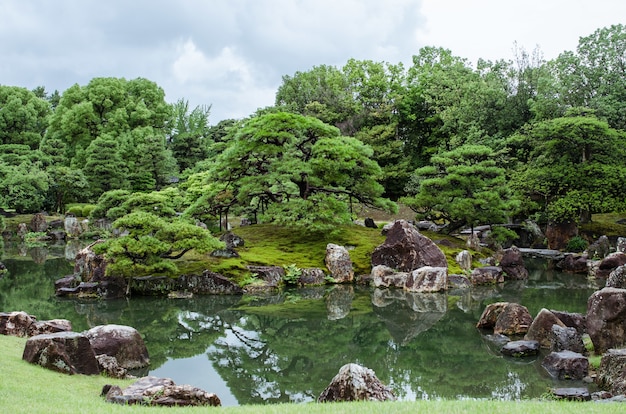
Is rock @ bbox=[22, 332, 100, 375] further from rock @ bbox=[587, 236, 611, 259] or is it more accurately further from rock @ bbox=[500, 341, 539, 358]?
rock @ bbox=[587, 236, 611, 259]

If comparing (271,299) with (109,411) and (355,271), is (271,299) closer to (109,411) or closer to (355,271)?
(355,271)

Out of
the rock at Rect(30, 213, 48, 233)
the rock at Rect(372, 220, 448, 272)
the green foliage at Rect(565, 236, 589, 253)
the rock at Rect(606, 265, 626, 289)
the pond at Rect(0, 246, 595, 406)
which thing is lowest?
the pond at Rect(0, 246, 595, 406)

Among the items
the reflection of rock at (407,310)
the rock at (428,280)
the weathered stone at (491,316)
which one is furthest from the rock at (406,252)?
the weathered stone at (491,316)

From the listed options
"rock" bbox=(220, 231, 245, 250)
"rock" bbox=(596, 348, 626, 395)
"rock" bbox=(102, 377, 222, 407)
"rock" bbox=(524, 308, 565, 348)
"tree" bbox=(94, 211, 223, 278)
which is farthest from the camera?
"rock" bbox=(220, 231, 245, 250)

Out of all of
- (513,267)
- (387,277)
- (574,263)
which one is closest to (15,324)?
(387,277)

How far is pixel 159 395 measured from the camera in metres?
6.95

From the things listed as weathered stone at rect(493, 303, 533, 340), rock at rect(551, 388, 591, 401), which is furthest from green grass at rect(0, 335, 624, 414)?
weathered stone at rect(493, 303, 533, 340)

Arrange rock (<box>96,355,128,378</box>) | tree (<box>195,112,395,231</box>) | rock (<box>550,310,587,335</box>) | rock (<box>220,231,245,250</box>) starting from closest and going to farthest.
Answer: rock (<box>96,355,128,378</box>) → rock (<box>550,310,587,335</box>) → rock (<box>220,231,245,250</box>) → tree (<box>195,112,395,231</box>)

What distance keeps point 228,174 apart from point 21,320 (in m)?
13.0

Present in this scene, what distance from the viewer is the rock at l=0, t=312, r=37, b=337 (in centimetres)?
1076

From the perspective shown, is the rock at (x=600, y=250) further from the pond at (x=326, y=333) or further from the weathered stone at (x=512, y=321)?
the weathered stone at (x=512, y=321)

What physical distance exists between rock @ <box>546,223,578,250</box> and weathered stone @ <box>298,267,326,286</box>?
1381 centimetres

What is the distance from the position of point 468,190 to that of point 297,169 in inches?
320

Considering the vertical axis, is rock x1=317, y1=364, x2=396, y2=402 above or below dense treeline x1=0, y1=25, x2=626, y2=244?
below
